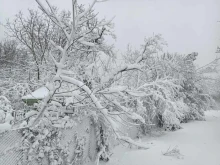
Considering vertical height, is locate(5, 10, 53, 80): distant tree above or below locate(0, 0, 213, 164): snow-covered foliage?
above

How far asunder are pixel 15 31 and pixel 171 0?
13.1 metres

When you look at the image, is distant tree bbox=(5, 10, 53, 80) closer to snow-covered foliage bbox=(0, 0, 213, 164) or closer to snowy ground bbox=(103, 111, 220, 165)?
snow-covered foliage bbox=(0, 0, 213, 164)

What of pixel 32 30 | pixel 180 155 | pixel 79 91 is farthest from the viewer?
pixel 32 30

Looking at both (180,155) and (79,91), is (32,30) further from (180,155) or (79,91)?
(180,155)

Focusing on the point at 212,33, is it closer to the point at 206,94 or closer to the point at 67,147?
the point at 67,147

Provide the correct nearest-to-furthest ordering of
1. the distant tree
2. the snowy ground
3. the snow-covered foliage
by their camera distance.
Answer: the snow-covered foliage, the snowy ground, the distant tree

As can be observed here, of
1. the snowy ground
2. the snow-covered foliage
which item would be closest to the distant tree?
the snow-covered foliage

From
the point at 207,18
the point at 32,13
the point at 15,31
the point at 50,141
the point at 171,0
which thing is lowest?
the point at 50,141

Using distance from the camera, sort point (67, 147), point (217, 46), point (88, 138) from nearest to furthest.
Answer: point (67, 147) → point (88, 138) → point (217, 46)

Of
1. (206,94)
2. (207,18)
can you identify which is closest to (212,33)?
(207,18)

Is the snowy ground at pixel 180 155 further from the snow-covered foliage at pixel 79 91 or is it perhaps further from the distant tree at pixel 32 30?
the distant tree at pixel 32 30

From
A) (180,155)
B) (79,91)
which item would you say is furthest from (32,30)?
(180,155)

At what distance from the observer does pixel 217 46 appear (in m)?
9.44

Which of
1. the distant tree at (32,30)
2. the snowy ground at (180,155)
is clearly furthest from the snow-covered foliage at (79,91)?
the distant tree at (32,30)
